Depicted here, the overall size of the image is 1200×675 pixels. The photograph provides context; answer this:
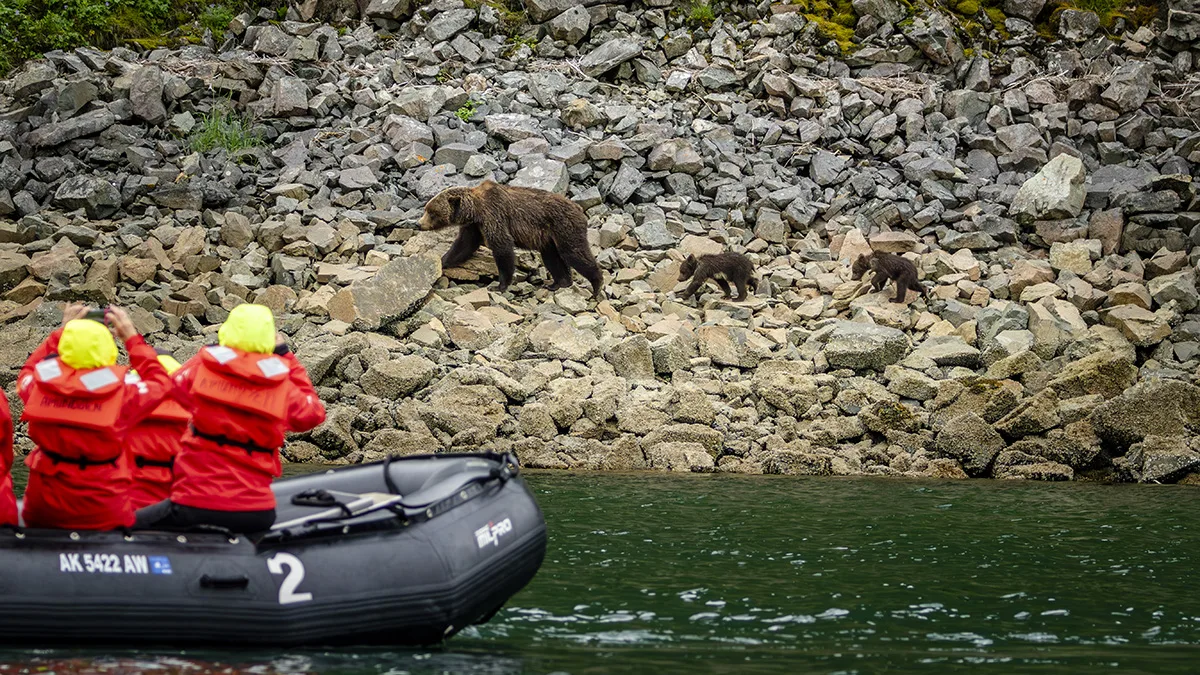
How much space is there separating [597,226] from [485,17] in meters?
7.17

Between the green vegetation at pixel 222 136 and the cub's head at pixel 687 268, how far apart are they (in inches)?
290

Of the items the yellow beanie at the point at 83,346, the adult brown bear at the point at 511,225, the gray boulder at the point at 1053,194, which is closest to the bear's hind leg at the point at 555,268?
the adult brown bear at the point at 511,225

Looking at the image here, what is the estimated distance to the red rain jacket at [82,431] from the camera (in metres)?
6.28

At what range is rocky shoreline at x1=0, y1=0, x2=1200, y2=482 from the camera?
43.4 feet

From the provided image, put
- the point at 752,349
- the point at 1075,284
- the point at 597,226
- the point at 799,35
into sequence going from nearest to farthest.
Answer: the point at 752,349, the point at 1075,284, the point at 597,226, the point at 799,35

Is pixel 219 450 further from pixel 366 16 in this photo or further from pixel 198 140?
pixel 366 16

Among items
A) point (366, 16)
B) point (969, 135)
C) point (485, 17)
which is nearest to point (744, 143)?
point (969, 135)

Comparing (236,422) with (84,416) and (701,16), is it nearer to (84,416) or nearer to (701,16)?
(84,416)

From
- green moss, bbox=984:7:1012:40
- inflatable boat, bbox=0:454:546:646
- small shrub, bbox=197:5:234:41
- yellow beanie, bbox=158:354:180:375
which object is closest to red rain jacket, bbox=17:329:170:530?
inflatable boat, bbox=0:454:546:646

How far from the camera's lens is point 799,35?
2308 cm

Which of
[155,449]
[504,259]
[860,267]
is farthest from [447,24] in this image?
[155,449]

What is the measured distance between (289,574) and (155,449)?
1.12m

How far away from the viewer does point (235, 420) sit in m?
6.46

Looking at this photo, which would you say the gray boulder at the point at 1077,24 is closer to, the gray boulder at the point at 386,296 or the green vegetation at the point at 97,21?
the gray boulder at the point at 386,296
